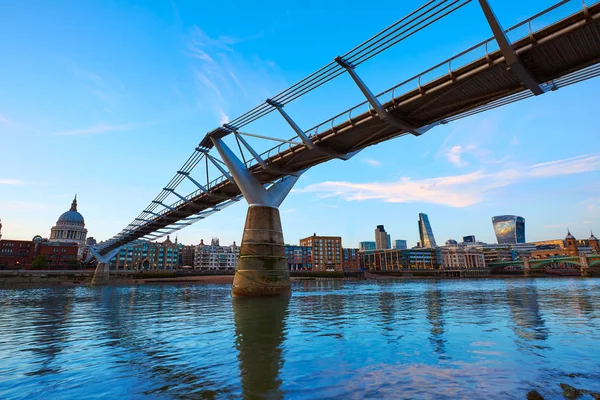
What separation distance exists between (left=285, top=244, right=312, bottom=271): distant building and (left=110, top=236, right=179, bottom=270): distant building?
2391 inches

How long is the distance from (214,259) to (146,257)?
110ft

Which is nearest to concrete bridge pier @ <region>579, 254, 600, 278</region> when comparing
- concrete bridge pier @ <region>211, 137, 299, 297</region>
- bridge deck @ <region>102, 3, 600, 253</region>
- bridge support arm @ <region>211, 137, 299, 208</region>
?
concrete bridge pier @ <region>211, 137, 299, 297</region>

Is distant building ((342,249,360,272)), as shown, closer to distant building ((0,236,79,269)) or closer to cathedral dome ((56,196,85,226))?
distant building ((0,236,79,269))

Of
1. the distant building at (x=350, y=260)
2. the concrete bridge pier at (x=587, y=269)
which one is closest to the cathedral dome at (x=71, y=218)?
the distant building at (x=350, y=260)

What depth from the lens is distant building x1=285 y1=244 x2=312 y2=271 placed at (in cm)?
17588

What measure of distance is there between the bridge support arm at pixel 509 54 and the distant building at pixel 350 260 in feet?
558

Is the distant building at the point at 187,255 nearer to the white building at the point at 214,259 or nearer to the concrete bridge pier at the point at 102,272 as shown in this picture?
Result: the white building at the point at 214,259

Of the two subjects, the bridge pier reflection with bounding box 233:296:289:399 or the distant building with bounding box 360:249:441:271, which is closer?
the bridge pier reflection with bounding box 233:296:289:399

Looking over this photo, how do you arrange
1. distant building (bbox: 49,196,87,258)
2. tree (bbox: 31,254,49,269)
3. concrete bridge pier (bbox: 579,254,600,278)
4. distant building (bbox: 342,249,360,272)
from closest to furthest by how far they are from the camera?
tree (bbox: 31,254,49,269) < concrete bridge pier (bbox: 579,254,600,278) < distant building (bbox: 49,196,87,258) < distant building (bbox: 342,249,360,272)

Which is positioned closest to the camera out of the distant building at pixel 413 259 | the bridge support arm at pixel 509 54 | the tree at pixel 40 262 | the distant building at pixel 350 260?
the bridge support arm at pixel 509 54

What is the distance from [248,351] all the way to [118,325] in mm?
9413

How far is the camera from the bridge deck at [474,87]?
12.8 meters

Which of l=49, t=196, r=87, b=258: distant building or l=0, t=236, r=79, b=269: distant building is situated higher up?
l=49, t=196, r=87, b=258: distant building

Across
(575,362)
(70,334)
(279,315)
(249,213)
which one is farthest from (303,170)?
(575,362)
